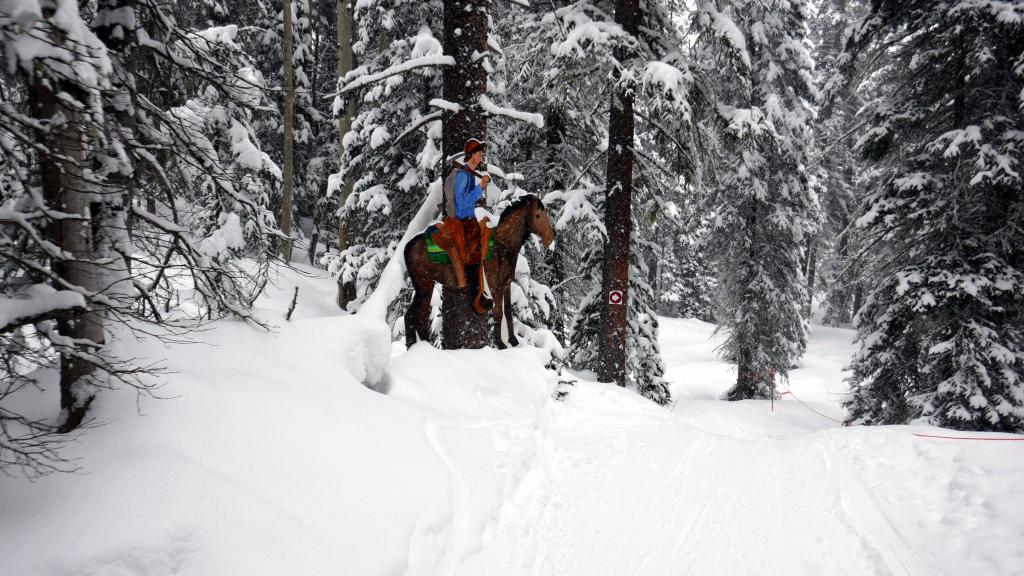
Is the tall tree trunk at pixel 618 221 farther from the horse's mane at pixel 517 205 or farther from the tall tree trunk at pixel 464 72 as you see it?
the tall tree trunk at pixel 464 72

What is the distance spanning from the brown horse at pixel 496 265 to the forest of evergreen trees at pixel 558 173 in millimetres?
345

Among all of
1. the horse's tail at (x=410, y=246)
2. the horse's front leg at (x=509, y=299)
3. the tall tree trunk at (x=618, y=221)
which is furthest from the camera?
the tall tree trunk at (x=618, y=221)

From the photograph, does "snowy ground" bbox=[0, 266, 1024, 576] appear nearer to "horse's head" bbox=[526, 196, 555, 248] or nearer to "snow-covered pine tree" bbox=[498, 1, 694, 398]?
"horse's head" bbox=[526, 196, 555, 248]

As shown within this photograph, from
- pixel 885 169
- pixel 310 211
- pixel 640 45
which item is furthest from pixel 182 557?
pixel 310 211

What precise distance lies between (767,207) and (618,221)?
9.41m

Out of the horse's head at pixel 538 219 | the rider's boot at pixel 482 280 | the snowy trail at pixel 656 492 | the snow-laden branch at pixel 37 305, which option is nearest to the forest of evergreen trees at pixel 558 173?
the snow-laden branch at pixel 37 305

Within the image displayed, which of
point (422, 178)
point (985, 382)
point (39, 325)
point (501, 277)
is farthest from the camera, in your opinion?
point (422, 178)

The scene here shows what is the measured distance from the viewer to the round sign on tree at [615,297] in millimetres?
9883

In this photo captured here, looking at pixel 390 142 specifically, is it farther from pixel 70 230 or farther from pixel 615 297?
pixel 70 230

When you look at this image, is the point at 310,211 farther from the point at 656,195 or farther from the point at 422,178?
the point at 656,195

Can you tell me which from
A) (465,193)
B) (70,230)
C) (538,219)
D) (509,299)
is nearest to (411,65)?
(465,193)

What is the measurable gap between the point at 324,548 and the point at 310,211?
24.8 meters

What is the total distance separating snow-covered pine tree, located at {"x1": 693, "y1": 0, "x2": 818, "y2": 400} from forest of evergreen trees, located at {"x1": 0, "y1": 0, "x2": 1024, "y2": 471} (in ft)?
0.33

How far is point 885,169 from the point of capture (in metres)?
10.2
